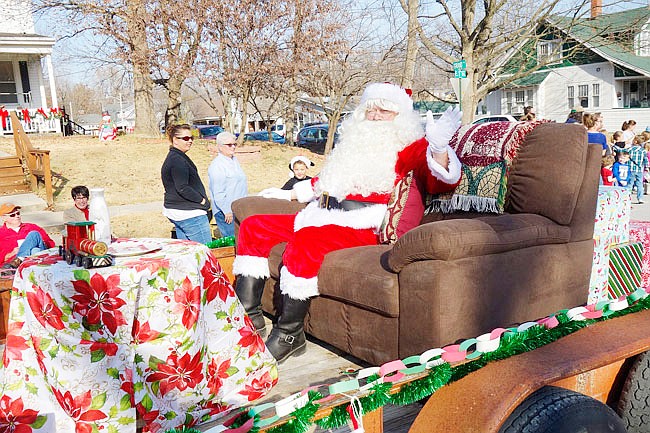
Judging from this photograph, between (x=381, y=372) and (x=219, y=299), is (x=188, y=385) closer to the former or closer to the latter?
(x=219, y=299)

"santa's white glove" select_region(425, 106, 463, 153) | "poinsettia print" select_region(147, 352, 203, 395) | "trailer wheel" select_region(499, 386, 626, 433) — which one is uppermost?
"santa's white glove" select_region(425, 106, 463, 153)

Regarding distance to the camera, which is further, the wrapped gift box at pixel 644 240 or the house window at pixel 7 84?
the house window at pixel 7 84

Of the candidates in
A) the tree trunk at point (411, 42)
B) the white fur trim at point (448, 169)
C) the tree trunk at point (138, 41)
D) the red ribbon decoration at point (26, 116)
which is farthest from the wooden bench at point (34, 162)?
the white fur trim at point (448, 169)

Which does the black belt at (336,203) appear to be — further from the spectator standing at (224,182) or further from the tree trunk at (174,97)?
the tree trunk at (174,97)

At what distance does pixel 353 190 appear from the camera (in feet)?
11.2

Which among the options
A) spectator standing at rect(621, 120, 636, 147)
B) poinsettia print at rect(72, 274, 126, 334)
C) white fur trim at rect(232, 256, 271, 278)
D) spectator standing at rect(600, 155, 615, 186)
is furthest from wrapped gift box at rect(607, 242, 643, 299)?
spectator standing at rect(621, 120, 636, 147)

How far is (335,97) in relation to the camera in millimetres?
19906

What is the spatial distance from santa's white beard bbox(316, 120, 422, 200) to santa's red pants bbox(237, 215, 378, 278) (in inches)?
10.7

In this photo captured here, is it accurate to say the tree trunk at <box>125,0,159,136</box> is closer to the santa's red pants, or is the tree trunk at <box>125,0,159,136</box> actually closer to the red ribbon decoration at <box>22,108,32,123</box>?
the red ribbon decoration at <box>22,108,32,123</box>

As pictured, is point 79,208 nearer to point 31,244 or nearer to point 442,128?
point 31,244

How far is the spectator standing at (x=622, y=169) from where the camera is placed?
10.6 meters

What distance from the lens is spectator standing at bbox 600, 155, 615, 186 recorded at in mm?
9172

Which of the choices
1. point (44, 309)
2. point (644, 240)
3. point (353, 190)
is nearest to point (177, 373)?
point (44, 309)

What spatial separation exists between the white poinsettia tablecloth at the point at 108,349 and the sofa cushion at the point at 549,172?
6.07 feet
